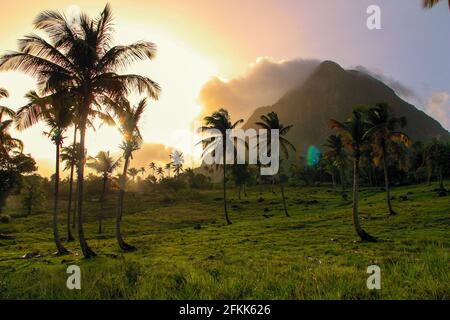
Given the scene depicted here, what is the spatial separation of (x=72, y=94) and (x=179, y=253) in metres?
13.4

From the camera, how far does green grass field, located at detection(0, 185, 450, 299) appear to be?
636 centimetres

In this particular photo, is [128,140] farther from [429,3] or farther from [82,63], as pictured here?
[429,3]

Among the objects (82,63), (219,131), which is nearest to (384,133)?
(219,131)

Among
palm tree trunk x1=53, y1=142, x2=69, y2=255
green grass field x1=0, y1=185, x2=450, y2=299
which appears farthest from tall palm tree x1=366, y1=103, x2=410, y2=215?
palm tree trunk x1=53, y1=142, x2=69, y2=255

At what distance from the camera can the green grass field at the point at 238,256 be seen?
6.36 meters

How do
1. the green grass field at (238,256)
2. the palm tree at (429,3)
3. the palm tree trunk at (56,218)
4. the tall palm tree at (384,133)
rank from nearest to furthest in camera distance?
1. the green grass field at (238,256)
2. the palm tree at (429,3)
3. the palm tree trunk at (56,218)
4. the tall palm tree at (384,133)

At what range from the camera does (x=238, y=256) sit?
21.6 meters

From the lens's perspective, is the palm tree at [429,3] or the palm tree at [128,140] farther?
the palm tree at [128,140]

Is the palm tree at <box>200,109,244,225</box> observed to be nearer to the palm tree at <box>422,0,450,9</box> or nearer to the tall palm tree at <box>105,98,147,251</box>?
the tall palm tree at <box>105,98,147,251</box>

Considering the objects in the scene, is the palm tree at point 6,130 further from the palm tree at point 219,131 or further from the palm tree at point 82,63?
the palm tree at point 219,131

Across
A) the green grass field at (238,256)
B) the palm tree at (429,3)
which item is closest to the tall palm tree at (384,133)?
the green grass field at (238,256)
